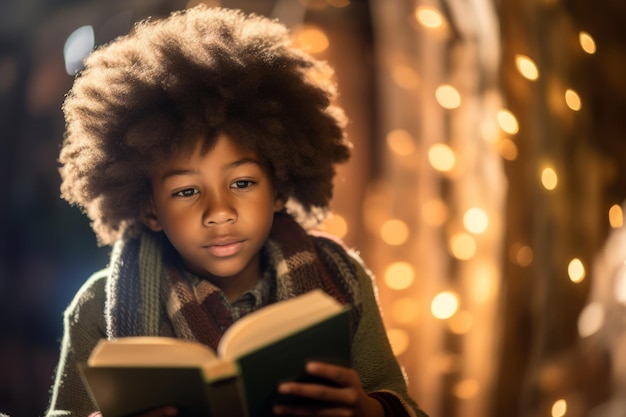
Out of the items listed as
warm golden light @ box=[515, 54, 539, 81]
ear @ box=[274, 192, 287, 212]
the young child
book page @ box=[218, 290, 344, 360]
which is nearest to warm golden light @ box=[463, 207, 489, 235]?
warm golden light @ box=[515, 54, 539, 81]

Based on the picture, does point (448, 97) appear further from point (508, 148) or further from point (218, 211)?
point (218, 211)

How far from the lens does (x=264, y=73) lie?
1155 millimetres

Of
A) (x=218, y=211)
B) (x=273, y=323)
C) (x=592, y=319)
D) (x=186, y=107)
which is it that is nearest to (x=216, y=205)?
(x=218, y=211)

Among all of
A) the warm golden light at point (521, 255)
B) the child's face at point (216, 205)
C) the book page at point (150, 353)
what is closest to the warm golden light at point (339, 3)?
the warm golden light at point (521, 255)

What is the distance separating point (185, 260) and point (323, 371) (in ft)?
1.16

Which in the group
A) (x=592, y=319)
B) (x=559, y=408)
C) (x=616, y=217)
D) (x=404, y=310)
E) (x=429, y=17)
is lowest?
(x=559, y=408)

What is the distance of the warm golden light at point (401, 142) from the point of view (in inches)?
73.1

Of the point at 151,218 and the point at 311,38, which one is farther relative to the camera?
the point at 311,38

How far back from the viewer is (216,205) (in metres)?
1.09

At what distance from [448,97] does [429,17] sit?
0.19 m

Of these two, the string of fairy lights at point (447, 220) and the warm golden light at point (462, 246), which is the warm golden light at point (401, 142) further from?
the warm golden light at point (462, 246)

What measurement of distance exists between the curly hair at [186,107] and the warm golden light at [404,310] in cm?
64

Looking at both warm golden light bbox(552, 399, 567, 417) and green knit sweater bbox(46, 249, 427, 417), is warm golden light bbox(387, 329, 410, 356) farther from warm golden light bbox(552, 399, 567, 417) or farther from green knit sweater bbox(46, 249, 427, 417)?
green knit sweater bbox(46, 249, 427, 417)

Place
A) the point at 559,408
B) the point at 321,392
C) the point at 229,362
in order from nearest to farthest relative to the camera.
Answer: the point at 229,362
the point at 321,392
the point at 559,408
